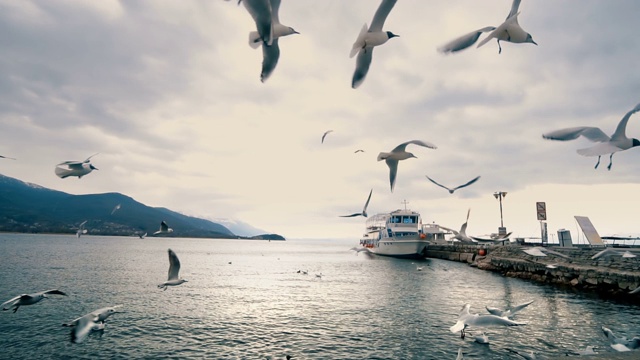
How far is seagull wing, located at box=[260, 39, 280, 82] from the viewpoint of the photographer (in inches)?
160

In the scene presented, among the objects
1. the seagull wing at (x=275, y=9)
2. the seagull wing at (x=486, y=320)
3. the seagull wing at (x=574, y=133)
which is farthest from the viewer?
the seagull wing at (x=486, y=320)

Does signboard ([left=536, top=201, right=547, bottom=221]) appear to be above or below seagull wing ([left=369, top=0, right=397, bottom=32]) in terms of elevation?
above

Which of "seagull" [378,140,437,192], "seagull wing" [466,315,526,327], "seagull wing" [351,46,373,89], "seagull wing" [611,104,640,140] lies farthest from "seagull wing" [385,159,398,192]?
"seagull wing" [611,104,640,140]

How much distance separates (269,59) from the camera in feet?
13.4

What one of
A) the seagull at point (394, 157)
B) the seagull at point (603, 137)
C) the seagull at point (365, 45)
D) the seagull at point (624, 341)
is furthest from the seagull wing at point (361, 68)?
the seagull at point (624, 341)

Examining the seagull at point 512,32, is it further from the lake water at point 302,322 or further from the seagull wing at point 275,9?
the lake water at point 302,322

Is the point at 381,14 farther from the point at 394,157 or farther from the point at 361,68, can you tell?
the point at 394,157

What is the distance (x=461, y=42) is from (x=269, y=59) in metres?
2.99

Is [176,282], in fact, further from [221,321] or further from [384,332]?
[384,332]

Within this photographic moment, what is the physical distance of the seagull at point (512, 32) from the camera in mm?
5473

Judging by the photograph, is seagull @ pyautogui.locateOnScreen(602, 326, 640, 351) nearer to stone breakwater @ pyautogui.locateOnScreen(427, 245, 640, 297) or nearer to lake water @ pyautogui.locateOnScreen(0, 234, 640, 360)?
lake water @ pyautogui.locateOnScreen(0, 234, 640, 360)

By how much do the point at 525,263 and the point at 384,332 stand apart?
86.5 feet

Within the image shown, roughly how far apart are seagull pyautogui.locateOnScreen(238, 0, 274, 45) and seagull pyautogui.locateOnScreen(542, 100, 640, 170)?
503cm

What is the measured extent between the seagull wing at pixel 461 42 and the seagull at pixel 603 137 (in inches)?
82.2
